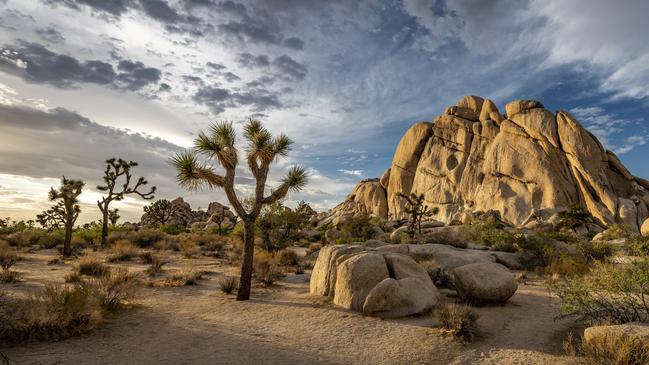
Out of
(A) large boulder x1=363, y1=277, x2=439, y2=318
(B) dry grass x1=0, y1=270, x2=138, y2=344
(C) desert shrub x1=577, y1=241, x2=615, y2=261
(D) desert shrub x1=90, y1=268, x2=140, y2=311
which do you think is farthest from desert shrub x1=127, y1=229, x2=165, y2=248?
(C) desert shrub x1=577, y1=241, x2=615, y2=261

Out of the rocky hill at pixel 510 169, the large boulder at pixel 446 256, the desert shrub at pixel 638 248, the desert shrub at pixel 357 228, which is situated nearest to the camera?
the desert shrub at pixel 638 248

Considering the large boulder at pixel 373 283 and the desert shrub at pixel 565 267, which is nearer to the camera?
the large boulder at pixel 373 283

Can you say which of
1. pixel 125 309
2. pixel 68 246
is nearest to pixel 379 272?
pixel 125 309

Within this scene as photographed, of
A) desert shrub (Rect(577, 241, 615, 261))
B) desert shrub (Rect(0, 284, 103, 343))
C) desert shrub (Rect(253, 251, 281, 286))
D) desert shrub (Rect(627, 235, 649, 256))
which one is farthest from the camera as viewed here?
desert shrub (Rect(577, 241, 615, 261))

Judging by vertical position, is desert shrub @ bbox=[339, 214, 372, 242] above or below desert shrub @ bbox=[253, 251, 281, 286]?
above

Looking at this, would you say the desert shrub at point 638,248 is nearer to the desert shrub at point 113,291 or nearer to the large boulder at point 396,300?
the large boulder at point 396,300

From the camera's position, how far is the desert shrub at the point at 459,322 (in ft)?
23.8

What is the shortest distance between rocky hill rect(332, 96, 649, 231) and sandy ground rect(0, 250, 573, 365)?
107ft

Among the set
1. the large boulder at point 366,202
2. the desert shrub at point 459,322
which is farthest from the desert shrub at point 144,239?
the large boulder at point 366,202

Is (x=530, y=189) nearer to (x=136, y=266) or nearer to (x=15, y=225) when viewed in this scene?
(x=136, y=266)

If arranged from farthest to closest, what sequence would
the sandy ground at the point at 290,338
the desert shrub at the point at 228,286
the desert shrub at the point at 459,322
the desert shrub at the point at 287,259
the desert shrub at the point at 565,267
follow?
1. the desert shrub at the point at 287,259
2. the desert shrub at the point at 565,267
3. the desert shrub at the point at 228,286
4. the desert shrub at the point at 459,322
5. the sandy ground at the point at 290,338

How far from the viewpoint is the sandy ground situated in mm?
6375

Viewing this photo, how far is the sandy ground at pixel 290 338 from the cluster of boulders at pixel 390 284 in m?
0.35

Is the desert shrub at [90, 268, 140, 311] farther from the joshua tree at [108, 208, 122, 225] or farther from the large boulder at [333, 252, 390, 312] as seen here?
the joshua tree at [108, 208, 122, 225]
